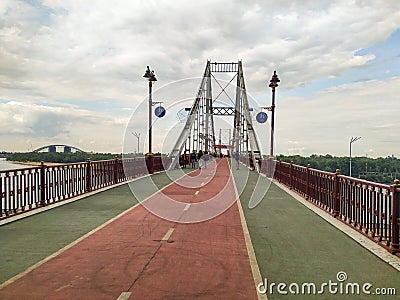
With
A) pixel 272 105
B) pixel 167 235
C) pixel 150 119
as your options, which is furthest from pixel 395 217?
pixel 150 119

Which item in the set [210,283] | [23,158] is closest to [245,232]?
[210,283]

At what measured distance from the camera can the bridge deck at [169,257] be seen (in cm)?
578

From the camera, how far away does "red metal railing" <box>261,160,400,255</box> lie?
25.5 ft

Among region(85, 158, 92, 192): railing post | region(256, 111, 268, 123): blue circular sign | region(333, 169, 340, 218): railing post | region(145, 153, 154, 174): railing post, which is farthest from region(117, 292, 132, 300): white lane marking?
region(256, 111, 268, 123): blue circular sign

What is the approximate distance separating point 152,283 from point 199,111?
6459cm

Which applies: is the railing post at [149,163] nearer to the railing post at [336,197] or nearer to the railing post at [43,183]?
the railing post at [43,183]

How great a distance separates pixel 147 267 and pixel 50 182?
26.5 feet

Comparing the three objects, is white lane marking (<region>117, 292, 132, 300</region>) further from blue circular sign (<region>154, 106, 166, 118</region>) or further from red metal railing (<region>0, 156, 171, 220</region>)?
blue circular sign (<region>154, 106, 166, 118</region>)

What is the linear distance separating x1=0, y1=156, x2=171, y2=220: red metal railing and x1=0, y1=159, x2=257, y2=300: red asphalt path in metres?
2.84

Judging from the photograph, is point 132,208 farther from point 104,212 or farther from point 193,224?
point 193,224

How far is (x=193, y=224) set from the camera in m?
10.7

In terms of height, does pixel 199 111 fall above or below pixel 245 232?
above

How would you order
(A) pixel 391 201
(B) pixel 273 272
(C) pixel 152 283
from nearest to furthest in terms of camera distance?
(C) pixel 152 283, (B) pixel 273 272, (A) pixel 391 201

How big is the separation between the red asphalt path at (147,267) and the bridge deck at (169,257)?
0.5 inches
